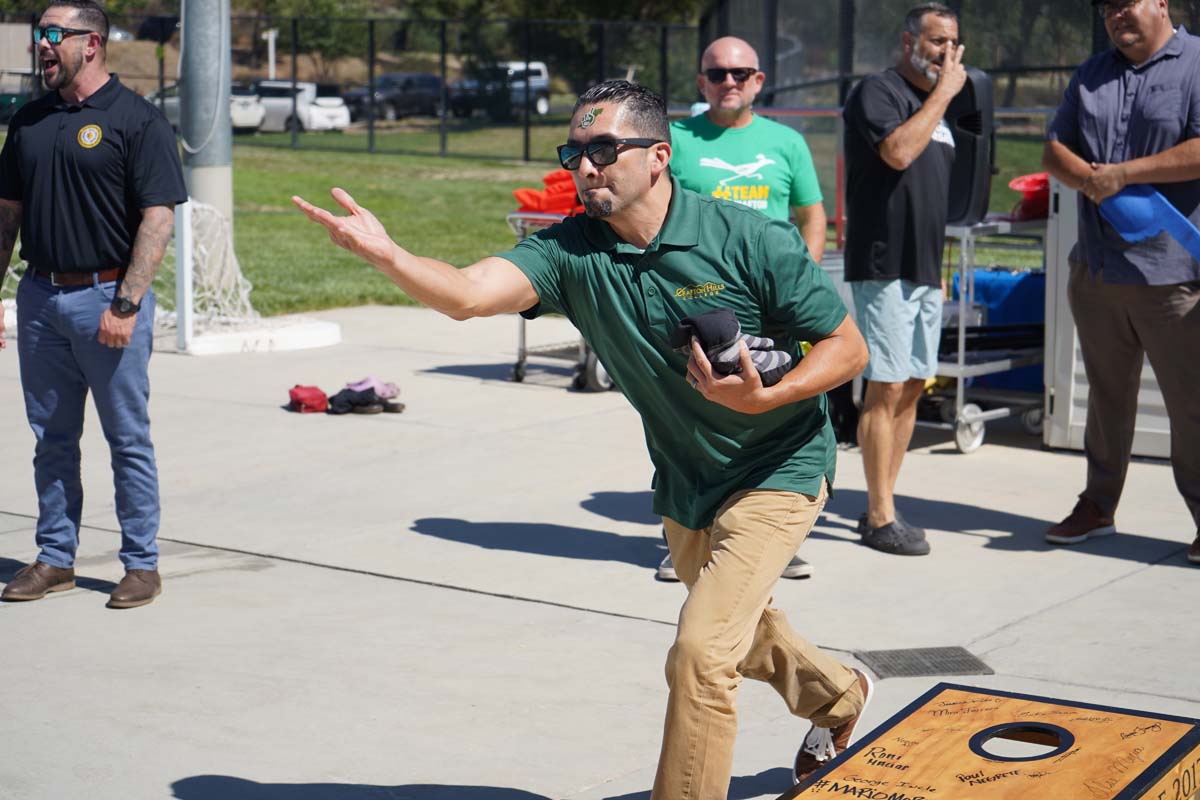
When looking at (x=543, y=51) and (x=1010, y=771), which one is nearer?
(x=1010, y=771)

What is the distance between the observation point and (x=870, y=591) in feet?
20.7

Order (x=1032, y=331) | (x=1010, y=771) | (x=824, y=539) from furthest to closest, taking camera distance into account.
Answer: (x=1032, y=331), (x=824, y=539), (x=1010, y=771)

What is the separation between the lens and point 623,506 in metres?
7.67

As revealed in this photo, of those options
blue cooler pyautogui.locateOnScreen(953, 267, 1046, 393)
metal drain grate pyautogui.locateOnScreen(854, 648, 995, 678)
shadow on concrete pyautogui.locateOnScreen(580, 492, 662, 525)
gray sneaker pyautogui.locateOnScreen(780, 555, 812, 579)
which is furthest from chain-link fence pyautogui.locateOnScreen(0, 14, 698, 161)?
metal drain grate pyautogui.locateOnScreen(854, 648, 995, 678)

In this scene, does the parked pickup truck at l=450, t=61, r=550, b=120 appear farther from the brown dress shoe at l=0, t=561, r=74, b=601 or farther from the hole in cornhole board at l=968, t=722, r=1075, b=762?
the hole in cornhole board at l=968, t=722, r=1075, b=762

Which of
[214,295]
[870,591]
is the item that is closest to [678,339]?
[870,591]

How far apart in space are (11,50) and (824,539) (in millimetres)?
28741

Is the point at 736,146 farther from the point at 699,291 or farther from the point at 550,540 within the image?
the point at 699,291

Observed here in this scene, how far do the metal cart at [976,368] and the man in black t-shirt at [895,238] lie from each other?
64.3 inches

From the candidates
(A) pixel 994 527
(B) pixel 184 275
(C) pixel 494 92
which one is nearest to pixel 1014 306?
(A) pixel 994 527

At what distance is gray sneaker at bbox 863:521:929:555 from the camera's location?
22.4 feet

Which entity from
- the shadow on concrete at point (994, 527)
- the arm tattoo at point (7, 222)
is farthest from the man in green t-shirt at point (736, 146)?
the arm tattoo at point (7, 222)

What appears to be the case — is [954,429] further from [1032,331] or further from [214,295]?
[214,295]

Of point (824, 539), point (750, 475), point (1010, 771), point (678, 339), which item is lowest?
point (824, 539)
